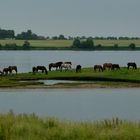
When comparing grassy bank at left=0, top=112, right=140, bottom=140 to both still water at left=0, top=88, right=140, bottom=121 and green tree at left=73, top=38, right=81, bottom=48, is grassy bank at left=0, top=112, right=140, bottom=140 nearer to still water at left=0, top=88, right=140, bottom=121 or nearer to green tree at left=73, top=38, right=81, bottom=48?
still water at left=0, top=88, right=140, bottom=121

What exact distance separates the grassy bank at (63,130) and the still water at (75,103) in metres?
10.7

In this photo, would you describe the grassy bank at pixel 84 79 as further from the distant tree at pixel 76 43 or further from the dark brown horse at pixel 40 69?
the distant tree at pixel 76 43

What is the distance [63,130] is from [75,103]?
2133 centimetres

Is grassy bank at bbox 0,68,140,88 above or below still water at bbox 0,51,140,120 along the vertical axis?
below

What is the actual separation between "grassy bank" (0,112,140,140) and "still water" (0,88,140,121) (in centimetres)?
1066

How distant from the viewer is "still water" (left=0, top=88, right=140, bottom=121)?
29.1m

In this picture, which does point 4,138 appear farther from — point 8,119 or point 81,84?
point 81,84

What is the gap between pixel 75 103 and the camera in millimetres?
35969

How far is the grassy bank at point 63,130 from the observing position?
552 inches

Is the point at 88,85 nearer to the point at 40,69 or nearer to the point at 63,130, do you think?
the point at 40,69

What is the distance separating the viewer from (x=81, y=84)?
160ft

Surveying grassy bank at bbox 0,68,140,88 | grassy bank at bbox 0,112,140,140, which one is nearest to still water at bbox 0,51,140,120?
grassy bank at bbox 0,68,140,88

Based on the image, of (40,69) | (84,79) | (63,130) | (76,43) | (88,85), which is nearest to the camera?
(63,130)

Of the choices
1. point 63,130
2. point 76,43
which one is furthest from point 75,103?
point 76,43
